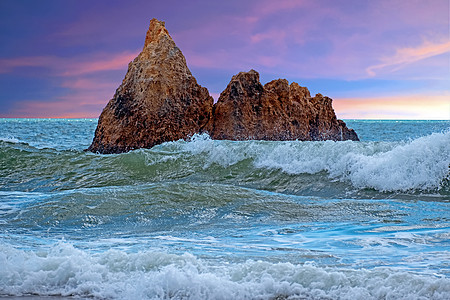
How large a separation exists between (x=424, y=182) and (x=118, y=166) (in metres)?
7.00

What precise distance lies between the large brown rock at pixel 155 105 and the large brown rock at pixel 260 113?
2.40ft

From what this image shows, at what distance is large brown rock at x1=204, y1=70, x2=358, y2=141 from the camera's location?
1520cm

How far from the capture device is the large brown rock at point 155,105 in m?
14.9

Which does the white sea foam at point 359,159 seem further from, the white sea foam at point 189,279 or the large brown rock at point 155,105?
the white sea foam at point 189,279

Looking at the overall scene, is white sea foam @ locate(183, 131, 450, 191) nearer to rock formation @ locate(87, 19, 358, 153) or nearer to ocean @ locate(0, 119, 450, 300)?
ocean @ locate(0, 119, 450, 300)

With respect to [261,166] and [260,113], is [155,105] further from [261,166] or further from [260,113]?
[261,166]

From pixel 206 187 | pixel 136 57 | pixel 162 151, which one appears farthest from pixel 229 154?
pixel 136 57

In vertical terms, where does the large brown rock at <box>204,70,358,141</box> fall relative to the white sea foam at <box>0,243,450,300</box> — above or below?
Answer: above

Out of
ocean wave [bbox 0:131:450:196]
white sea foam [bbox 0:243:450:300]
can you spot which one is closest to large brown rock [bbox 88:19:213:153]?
ocean wave [bbox 0:131:450:196]

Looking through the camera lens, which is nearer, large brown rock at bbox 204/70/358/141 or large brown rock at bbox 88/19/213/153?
large brown rock at bbox 88/19/213/153

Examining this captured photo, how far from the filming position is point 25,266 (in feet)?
12.4

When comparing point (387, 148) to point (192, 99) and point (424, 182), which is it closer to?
point (424, 182)

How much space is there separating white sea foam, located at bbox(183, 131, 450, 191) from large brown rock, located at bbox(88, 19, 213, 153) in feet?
8.81

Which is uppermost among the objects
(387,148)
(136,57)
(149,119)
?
(136,57)
